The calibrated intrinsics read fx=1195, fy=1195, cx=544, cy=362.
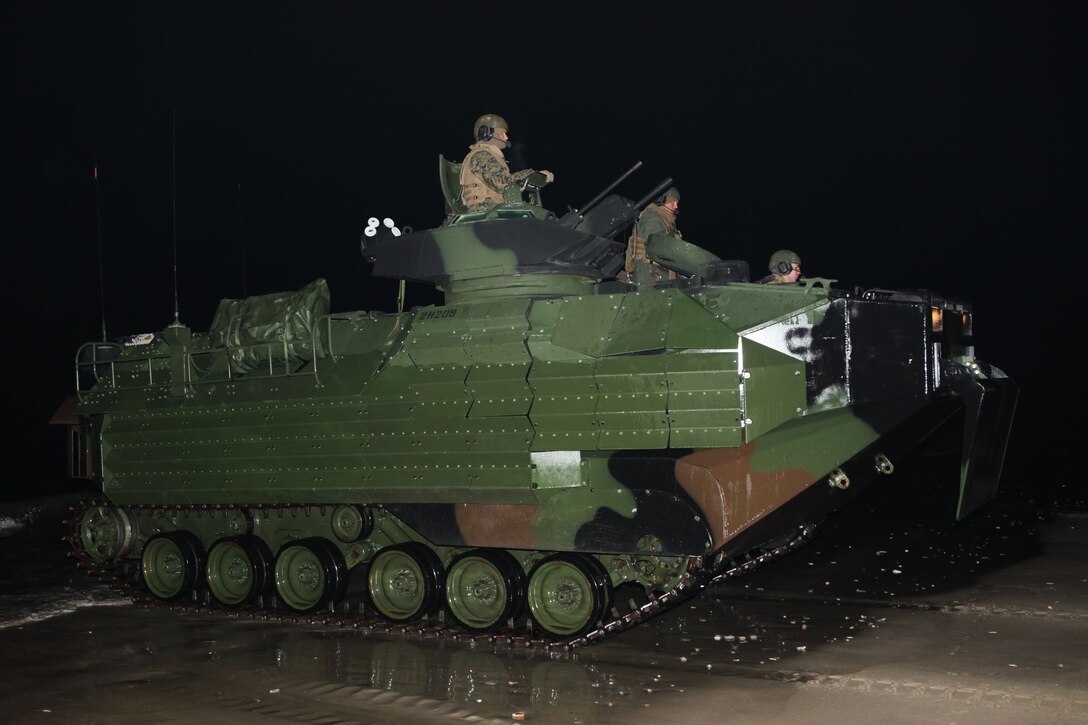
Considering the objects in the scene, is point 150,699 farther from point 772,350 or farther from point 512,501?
point 772,350

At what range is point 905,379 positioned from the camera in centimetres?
993

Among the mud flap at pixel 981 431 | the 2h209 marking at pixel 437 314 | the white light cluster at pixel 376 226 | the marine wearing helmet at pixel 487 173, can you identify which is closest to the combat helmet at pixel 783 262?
the mud flap at pixel 981 431

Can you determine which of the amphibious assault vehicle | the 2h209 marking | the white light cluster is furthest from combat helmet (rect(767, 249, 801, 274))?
the white light cluster

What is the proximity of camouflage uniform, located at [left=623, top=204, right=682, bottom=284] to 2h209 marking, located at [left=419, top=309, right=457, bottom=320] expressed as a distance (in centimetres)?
247

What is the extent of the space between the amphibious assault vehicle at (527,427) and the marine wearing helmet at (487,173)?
1.07ft

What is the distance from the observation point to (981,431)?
10328 mm

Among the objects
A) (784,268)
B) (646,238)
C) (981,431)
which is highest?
(646,238)

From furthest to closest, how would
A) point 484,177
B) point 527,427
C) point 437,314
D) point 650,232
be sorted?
point 650,232 < point 484,177 < point 437,314 < point 527,427

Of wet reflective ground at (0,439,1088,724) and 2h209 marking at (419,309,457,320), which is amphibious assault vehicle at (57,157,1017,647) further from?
wet reflective ground at (0,439,1088,724)

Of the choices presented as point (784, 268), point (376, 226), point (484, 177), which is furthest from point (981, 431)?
Answer: point (376, 226)

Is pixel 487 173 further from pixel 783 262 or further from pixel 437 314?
pixel 783 262

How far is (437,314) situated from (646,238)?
8.75 feet

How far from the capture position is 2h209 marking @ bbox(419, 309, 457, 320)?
1077 cm

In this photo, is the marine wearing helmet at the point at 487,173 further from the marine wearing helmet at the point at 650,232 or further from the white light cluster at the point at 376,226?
the marine wearing helmet at the point at 650,232
